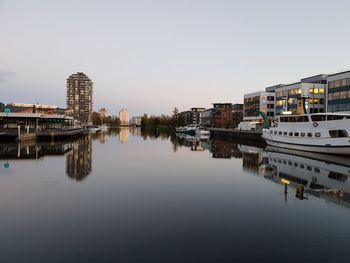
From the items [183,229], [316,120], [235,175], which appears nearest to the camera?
[183,229]

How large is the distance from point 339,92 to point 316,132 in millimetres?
44532

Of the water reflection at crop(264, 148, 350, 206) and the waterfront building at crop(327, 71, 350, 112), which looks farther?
the waterfront building at crop(327, 71, 350, 112)

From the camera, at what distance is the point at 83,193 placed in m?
22.6

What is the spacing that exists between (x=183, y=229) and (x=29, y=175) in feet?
73.5

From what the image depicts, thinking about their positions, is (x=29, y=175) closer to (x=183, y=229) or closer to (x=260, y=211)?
(x=183, y=229)

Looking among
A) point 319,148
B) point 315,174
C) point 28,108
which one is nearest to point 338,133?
point 319,148

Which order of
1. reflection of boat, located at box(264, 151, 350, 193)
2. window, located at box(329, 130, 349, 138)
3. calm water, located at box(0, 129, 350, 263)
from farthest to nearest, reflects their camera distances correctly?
window, located at box(329, 130, 349, 138)
reflection of boat, located at box(264, 151, 350, 193)
calm water, located at box(0, 129, 350, 263)

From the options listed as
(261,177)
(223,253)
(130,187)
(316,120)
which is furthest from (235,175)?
(316,120)

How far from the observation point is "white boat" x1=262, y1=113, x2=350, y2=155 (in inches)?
1809

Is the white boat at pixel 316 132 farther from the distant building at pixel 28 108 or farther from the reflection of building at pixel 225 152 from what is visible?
the distant building at pixel 28 108

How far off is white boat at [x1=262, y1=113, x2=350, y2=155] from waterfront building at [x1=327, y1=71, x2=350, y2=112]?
33.8m

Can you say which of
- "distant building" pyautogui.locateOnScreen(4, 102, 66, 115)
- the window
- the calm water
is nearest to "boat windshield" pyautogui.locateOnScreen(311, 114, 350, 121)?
the window

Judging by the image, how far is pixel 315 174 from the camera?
106ft

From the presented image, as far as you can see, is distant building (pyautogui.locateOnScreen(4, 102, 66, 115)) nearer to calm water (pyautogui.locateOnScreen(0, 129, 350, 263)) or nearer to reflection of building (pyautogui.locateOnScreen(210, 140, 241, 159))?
reflection of building (pyautogui.locateOnScreen(210, 140, 241, 159))
